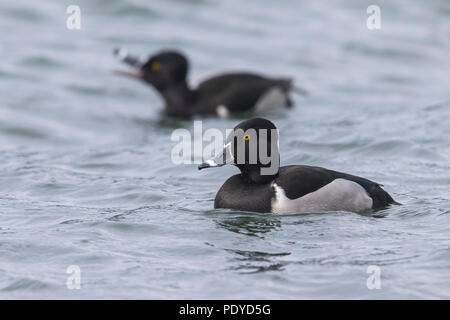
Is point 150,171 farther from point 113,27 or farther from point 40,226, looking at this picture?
point 113,27

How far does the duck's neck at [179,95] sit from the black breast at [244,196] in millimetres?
6341

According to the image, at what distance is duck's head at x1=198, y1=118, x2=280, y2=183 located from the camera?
8.87m

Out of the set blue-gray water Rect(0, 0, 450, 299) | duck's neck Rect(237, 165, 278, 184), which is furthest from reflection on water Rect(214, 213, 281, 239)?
duck's neck Rect(237, 165, 278, 184)

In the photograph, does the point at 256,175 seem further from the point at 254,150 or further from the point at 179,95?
the point at 179,95

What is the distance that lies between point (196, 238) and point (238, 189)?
773 millimetres

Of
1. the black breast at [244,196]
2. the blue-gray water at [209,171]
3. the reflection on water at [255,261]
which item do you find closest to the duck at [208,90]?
the blue-gray water at [209,171]

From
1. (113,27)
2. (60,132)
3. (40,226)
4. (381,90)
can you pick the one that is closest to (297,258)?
(40,226)

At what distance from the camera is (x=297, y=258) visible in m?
7.70

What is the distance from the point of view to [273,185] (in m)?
8.84

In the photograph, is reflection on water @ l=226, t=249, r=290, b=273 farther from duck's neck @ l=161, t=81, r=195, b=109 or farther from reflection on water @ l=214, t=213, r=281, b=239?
duck's neck @ l=161, t=81, r=195, b=109

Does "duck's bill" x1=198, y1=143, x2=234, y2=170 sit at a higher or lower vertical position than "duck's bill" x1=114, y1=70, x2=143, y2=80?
lower

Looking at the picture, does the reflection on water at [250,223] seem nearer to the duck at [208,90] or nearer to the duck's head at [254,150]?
the duck's head at [254,150]

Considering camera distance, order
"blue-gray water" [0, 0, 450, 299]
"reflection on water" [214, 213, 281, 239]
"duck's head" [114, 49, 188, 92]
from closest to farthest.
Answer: "blue-gray water" [0, 0, 450, 299]
"reflection on water" [214, 213, 281, 239]
"duck's head" [114, 49, 188, 92]

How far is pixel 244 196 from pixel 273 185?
10.6 inches
